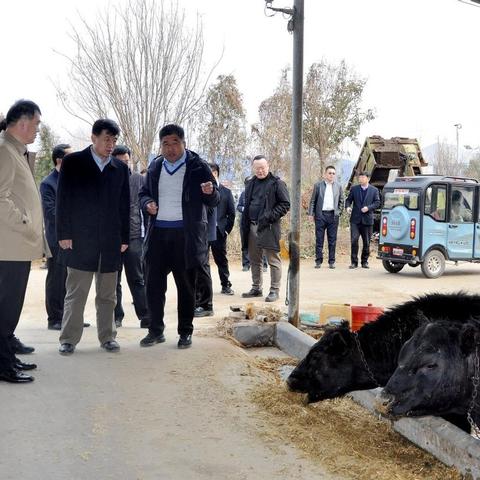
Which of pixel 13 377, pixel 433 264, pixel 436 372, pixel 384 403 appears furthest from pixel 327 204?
pixel 384 403

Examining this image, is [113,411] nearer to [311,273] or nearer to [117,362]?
[117,362]

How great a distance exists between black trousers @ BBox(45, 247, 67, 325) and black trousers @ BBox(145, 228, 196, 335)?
150cm

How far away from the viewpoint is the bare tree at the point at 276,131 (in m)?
20.1

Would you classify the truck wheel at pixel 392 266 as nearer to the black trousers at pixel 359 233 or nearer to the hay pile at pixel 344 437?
the black trousers at pixel 359 233

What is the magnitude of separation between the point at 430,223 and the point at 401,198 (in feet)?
2.60

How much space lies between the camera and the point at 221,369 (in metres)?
5.61

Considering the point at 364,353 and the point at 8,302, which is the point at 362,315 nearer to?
the point at 364,353

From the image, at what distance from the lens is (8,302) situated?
4.96 metres

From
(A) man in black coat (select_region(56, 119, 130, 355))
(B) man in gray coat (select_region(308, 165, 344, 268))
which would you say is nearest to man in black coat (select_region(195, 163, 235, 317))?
(A) man in black coat (select_region(56, 119, 130, 355))

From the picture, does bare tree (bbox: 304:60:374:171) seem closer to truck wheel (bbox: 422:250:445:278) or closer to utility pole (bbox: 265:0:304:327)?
truck wheel (bbox: 422:250:445:278)

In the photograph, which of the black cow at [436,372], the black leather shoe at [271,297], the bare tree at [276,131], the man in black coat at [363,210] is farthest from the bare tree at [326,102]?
the black cow at [436,372]

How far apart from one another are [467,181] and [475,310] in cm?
1000

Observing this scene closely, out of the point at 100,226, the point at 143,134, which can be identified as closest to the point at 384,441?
the point at 100,226

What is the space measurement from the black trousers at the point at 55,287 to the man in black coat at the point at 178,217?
1520 mm
